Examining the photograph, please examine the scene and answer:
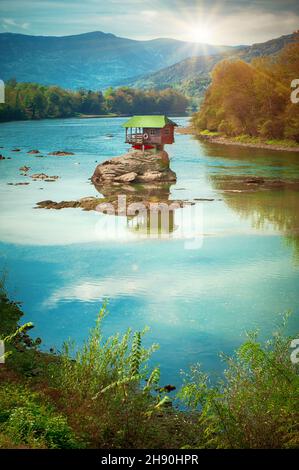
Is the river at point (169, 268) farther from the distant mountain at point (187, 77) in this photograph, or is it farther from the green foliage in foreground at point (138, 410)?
the distant mountain at point (187, 77)

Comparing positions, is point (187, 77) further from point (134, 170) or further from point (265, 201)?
point (265, 201)

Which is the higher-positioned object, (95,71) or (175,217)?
(95,71)

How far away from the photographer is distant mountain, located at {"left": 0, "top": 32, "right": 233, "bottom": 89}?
55875 mm

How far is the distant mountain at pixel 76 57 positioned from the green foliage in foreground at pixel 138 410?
44.8 meters

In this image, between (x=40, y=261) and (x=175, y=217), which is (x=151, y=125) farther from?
(x=40, y=261)

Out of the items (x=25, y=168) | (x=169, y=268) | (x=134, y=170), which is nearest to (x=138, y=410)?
(x=169, y=268)

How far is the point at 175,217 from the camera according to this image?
61.0 feet

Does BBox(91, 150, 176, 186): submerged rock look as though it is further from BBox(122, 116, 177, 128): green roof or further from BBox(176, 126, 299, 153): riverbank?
BBox(176, 126, 299, 153): riverbank

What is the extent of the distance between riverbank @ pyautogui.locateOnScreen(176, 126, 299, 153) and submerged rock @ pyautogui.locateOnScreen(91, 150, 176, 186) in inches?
543

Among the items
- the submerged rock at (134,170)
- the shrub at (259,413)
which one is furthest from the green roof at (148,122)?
the shrub at (259,413)

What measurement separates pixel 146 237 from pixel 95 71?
74.0 metres

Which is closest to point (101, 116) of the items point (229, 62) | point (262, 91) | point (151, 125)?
point (229, 62)

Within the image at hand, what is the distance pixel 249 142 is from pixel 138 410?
37.7 metres

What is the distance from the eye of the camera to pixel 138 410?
6.00 metres
